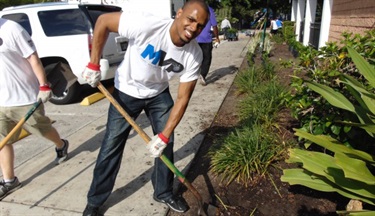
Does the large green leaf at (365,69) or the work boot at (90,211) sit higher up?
the large green leaf at (365,69)

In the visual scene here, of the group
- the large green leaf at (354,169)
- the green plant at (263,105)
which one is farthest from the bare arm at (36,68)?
the large green leaf at (354,169)

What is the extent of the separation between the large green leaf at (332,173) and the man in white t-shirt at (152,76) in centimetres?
95

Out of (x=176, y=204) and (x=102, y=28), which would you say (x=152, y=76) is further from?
(x=176, y=204)

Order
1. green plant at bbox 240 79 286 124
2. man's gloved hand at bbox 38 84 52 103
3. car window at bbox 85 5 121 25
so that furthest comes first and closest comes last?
1. car window at bbox 85 5 121 25
2. green plant at bbox 240 79 286 124
3. man's gloved hand at bbox 38 84 52 103

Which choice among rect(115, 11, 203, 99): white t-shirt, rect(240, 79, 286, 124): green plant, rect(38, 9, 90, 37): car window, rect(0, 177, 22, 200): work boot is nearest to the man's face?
rect(115, 11, 203, 99): white t-shirt

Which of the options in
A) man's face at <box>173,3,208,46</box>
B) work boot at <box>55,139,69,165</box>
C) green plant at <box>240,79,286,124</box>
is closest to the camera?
man's face at <box>173,3,208,46</box>

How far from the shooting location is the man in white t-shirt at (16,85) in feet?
8.84

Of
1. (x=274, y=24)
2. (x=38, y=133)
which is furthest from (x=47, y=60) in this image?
(x=274, y=24)

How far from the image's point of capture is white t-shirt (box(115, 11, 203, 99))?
7.10 ft

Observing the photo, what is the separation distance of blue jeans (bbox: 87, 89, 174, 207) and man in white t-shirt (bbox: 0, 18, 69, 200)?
0.86m

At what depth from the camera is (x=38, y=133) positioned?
10.2 ft

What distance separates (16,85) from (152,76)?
4.71 feet

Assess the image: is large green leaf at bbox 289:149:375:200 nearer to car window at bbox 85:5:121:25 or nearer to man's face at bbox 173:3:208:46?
man's face at bbox 173:3:208:46

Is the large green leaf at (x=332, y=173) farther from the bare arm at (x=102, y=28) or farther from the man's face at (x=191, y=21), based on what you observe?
the bare arm at (x=102, y=28)
